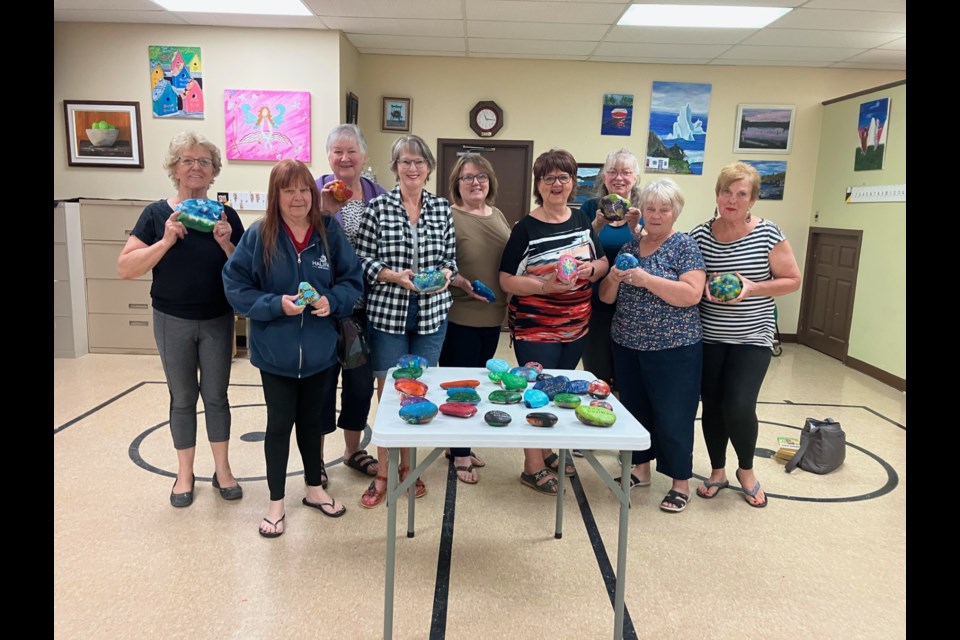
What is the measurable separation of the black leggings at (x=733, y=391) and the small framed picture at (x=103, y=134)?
5.01m

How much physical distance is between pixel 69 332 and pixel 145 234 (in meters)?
3.40

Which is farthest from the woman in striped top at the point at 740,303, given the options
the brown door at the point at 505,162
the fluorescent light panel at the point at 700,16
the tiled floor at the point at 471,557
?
the brown door at the point at 505,162

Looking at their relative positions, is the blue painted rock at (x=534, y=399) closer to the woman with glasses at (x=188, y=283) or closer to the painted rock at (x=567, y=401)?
the painted rock at (x=567, y=401)

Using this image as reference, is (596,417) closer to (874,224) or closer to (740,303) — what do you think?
(740,303)

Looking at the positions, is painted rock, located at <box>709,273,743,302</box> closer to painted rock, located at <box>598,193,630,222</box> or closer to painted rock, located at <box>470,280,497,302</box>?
painted rock, located at <box>598,193,630,222</box>

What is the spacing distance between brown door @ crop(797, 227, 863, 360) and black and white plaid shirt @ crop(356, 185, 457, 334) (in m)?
4.62

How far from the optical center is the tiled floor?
6.00 ft

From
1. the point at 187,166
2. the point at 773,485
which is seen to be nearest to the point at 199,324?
the point at 187,166

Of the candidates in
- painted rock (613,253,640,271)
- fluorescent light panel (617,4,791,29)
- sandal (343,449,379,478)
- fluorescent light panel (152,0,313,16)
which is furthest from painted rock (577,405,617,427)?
fluorescent light panel (152,0,313,16)

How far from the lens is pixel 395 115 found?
5.93 meters

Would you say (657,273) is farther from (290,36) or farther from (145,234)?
(290,36)

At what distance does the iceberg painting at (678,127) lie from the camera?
588 centimetres

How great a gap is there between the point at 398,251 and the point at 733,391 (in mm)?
1525
